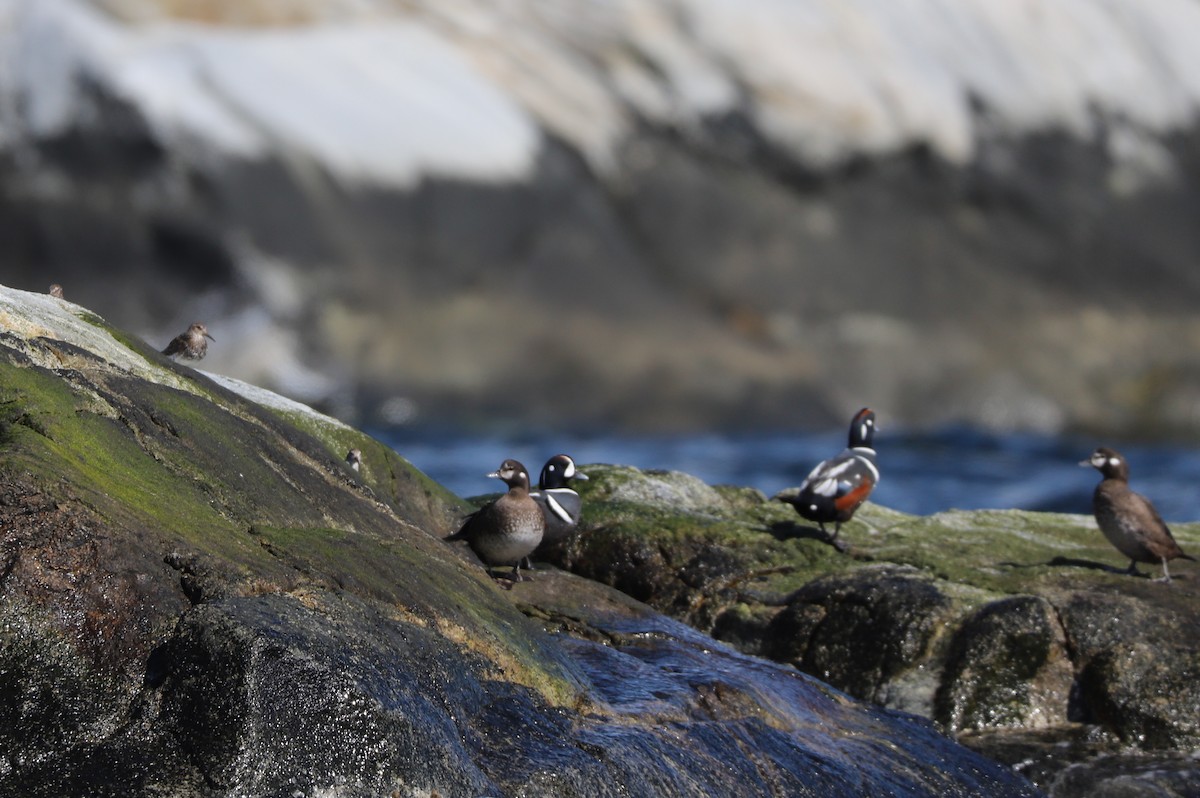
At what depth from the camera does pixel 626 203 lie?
22578 mm

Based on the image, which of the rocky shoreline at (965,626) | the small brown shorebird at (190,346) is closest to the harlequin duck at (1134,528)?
the rocky shoreline at (965,626)

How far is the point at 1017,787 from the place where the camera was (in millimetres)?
7668

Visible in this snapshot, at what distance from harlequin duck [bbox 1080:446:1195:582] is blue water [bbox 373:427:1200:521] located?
1137 cm

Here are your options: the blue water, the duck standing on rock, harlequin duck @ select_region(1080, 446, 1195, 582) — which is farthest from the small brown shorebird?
the blue water

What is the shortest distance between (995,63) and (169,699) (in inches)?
895

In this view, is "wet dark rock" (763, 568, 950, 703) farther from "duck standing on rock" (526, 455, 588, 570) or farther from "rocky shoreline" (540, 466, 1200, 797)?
"duck standing on rock" (526, 455, 588, 570)

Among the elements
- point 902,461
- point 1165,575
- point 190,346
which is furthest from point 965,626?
point 902,461

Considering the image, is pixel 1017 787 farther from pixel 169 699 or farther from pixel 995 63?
pixel 995 63

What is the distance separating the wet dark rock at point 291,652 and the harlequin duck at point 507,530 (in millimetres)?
245

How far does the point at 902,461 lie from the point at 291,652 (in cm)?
2223

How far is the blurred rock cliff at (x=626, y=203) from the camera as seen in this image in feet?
62.5

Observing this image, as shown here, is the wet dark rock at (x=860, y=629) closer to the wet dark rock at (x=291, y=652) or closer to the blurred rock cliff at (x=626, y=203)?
the wet dark rock at (x=291, y=652)

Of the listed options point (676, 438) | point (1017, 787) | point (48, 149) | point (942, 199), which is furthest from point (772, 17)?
point (1017, 787)

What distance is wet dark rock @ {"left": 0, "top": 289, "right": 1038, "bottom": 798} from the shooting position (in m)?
5.06
